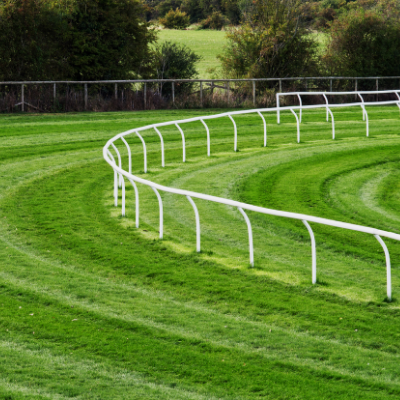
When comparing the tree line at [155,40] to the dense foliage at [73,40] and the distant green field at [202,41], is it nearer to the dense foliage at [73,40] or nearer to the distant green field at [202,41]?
the dense foliage at [73,40]

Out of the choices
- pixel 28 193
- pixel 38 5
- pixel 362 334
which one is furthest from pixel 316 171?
pixel 38 5

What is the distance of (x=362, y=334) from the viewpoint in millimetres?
5973

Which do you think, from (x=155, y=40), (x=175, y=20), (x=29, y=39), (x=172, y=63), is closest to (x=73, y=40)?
(x=29, y=39)

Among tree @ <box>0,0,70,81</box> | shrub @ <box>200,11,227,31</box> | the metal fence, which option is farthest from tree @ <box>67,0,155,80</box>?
shrub @ <box>200,11,227,31</box>

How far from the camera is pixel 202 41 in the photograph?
64.3m

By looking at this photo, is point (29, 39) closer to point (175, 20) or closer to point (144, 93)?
point (144, 93)

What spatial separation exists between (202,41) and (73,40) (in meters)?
36.5

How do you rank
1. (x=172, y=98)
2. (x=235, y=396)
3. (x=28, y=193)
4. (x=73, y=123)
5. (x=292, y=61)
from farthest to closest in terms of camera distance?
(x=292, y=61) → (x=172, y=98) → (x=73, y=123) → (x=28, y=193) → (x=235, y=396)

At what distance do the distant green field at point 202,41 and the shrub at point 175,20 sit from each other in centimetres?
213

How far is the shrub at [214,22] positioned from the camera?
73750mm

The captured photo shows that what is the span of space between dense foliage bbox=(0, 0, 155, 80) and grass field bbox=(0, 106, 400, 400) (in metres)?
14.6

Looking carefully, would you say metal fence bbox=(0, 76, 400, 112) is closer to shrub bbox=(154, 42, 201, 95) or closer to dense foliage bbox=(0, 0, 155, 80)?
dense foliage bbox=(0, 0, 155, 80)

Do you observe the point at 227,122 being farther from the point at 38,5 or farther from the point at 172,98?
the point at 38,5

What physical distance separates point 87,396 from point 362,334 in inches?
91.8
